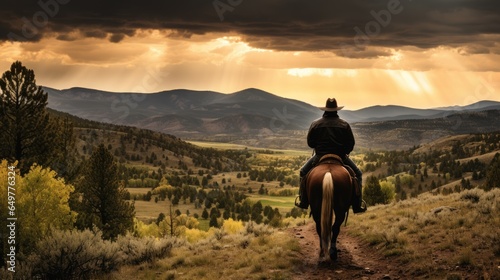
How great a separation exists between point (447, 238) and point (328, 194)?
5.20 m

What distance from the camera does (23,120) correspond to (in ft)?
113

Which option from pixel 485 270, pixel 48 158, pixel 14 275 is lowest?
pixel 14 275

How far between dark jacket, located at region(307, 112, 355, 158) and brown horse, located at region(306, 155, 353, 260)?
1.00 meters

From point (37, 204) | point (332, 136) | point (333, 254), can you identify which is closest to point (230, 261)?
point (333, 254)

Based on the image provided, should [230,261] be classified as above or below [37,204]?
below

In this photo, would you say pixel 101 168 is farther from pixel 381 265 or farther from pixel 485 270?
pixel 485 270

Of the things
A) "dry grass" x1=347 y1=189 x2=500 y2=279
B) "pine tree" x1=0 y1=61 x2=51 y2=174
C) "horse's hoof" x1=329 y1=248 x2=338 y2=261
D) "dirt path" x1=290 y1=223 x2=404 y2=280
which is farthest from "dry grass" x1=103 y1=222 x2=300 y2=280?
"pine tree" x1=0 y1=61 x2=51 y2=174

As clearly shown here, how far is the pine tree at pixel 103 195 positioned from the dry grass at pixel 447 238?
27074 mm

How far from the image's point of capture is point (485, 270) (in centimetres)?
1247

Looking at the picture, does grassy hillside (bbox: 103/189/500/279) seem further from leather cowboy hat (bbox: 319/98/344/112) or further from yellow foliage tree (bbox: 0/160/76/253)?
yellow foliage tree (bbox: 0/160/76/253)

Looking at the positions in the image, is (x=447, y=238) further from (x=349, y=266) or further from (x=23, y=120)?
(x=23, y=120)

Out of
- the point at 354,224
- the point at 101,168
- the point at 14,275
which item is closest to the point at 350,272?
the point at 354,224

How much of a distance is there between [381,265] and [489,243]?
3539 millimetres

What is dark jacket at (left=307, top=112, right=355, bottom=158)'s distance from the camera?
1609 centimetres
